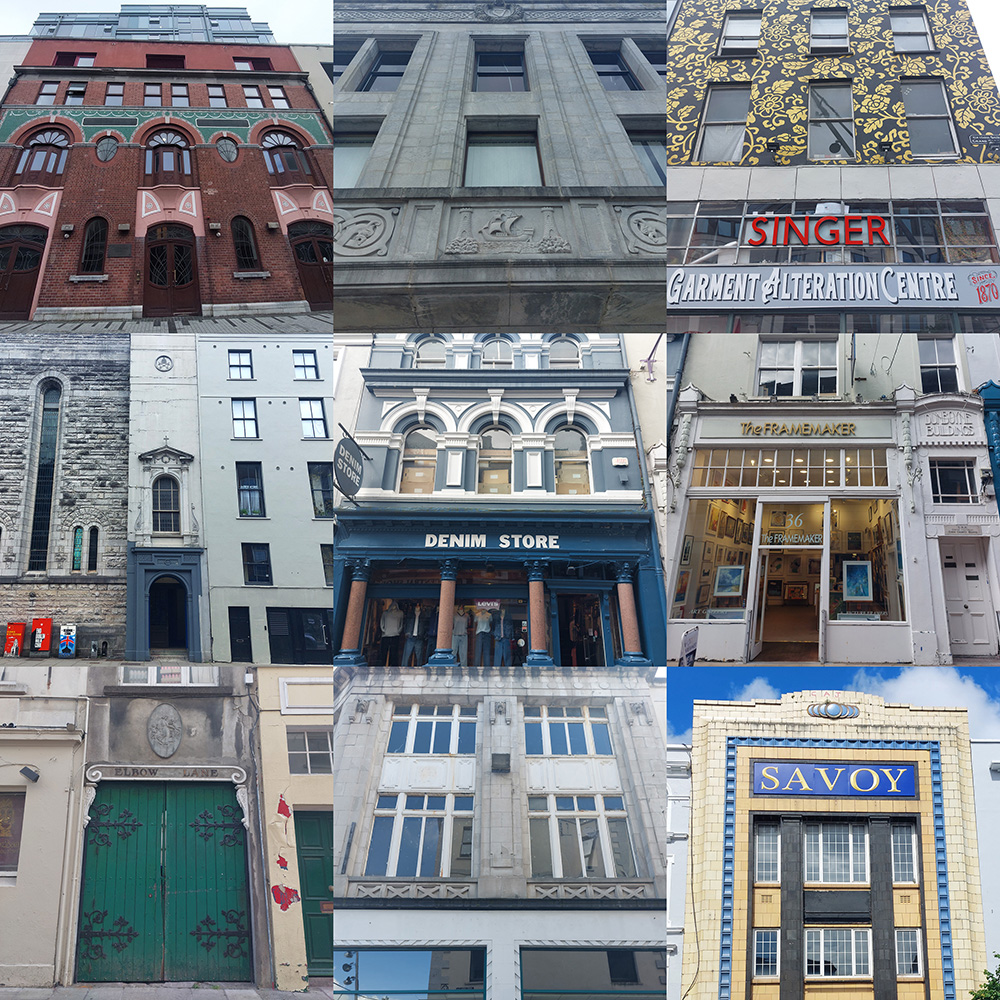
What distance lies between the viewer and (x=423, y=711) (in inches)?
183

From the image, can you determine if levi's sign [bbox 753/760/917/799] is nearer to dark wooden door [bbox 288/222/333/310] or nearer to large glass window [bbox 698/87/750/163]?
large glass window [bbox 698/87/750/163]

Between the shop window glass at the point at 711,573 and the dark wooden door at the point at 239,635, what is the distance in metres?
3.30

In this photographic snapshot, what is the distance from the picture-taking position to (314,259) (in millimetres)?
5883

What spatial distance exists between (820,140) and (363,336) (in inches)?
178

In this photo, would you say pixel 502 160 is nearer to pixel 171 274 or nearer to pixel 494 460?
pixel 494 460

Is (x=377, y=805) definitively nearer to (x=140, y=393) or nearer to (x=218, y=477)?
(x=218, y=477)

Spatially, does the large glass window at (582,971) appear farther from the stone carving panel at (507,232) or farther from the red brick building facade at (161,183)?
the red brick building facade at (161,183)

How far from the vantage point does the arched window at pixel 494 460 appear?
452cm

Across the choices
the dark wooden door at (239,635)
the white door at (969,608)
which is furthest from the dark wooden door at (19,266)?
the white door at (969,608)

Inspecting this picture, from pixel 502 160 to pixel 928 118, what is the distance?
3.96m

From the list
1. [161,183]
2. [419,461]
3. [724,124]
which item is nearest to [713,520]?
[419,461]

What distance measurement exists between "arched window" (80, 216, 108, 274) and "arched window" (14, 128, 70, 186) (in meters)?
0.54

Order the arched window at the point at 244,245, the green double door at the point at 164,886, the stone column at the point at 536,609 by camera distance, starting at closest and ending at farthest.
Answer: the stone column at the point at 536,609
the green double door at the point at 164,886
the arched window at the point at 244,245

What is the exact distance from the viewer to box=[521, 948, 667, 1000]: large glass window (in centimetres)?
443
